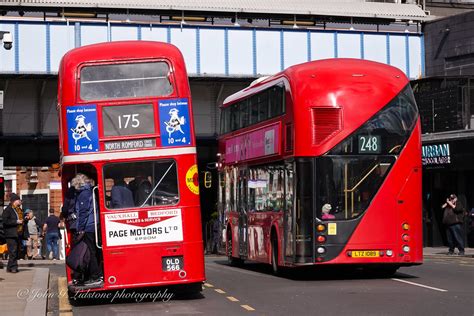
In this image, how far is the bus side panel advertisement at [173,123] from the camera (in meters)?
16.5

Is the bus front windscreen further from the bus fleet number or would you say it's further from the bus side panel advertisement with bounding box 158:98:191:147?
the bus fleet number

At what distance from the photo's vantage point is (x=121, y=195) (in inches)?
653

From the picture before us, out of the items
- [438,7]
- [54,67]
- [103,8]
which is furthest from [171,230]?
[438,7]

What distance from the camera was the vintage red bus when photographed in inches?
647

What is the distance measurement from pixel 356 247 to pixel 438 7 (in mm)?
40059

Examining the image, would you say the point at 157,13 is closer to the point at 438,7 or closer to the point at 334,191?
the point at 438,7

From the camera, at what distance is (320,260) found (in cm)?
1995

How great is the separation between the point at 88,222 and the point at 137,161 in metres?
1.23

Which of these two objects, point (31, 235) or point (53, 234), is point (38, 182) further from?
point (53, 234)

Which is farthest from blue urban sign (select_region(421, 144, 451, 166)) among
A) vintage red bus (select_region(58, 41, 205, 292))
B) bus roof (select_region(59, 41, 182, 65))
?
vintage red bus (select_region(58, 41, 205, 292))

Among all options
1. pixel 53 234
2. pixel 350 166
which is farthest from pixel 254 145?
pixel 53 234

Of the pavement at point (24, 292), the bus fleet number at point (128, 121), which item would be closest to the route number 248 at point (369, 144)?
the bus fleet number at point (128, 121)

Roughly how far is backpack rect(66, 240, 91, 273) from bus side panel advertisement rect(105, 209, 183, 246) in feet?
1.44

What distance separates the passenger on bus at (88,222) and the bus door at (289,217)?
4.88 m
